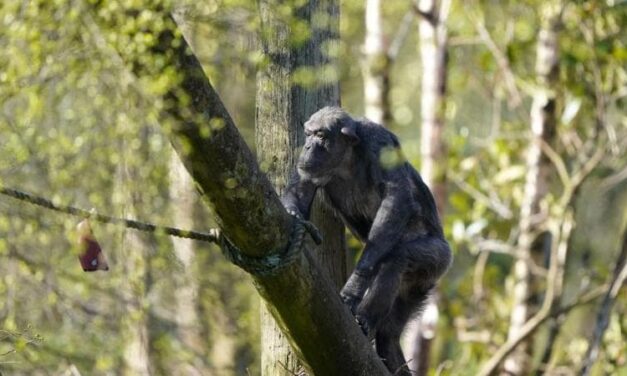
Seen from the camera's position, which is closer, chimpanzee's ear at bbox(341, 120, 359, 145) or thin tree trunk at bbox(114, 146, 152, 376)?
chimpanzee's ear at bbox(341, 120, 359, 145)

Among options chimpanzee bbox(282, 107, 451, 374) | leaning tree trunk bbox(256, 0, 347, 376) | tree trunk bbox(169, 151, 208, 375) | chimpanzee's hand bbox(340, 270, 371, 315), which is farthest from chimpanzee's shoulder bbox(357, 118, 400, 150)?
tree trunk bbox(169, 151, 208, 375)

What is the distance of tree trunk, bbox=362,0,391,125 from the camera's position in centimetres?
1042

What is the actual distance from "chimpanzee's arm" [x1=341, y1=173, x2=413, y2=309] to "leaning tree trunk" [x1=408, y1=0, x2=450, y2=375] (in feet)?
13.2

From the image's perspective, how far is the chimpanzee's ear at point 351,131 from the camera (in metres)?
6.33

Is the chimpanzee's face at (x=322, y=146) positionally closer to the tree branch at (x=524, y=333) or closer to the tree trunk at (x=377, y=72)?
the tree branch at (x=524, y=333)

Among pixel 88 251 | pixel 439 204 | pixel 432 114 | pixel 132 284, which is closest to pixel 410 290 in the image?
pixel 132 284

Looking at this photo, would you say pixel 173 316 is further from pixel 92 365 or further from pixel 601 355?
pixel 601 355

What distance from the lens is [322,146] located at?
6.13 m

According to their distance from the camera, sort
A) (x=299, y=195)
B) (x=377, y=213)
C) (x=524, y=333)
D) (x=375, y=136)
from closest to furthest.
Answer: (x=299, y=195) → (x=377, y=213) → (x=375, y=136) → (x=524, y=333)

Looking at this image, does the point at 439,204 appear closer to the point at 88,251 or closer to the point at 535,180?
the point at 535,180

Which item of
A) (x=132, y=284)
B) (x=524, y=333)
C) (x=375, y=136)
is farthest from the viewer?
(x=524, y=333)

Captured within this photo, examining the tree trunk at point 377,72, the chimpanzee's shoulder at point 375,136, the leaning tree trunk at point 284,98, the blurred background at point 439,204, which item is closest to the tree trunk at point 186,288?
the blurred background at point 439,204

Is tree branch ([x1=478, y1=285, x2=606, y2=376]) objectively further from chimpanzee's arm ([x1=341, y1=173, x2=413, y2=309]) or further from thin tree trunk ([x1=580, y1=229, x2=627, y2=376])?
chimpanzee's arm ([x1=341, y1=173, x2=413, y2=309])

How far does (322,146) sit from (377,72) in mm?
4464
